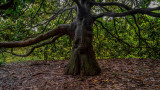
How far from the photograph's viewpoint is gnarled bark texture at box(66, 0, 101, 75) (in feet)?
12.5

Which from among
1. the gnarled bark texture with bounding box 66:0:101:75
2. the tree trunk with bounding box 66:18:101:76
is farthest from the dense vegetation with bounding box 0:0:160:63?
the tree trunk with bounding box 66:18:101:76

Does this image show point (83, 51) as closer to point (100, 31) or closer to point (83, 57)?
point (83, 57)

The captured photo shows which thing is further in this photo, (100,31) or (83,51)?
(100,31)

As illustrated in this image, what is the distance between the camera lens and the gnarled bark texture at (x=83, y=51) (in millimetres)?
3799

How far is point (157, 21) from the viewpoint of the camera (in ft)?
16.4

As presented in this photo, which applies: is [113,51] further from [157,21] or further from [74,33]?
[74,33]

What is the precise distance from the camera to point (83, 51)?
387 centimetres

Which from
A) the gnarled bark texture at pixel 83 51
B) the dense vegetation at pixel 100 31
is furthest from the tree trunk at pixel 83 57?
the dense vegetation at pixel 100 31

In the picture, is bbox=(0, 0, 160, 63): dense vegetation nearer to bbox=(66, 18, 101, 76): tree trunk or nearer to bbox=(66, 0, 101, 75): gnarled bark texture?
bbox=(66, 0, 101, 75): gnarled bark texture

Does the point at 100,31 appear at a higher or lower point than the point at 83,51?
higher

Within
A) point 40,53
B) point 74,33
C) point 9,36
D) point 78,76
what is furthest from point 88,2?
point 40,53

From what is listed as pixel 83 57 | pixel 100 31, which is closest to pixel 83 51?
pixel 83 57

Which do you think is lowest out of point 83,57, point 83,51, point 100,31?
point 83,57

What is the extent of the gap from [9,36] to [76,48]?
9.45 ft
